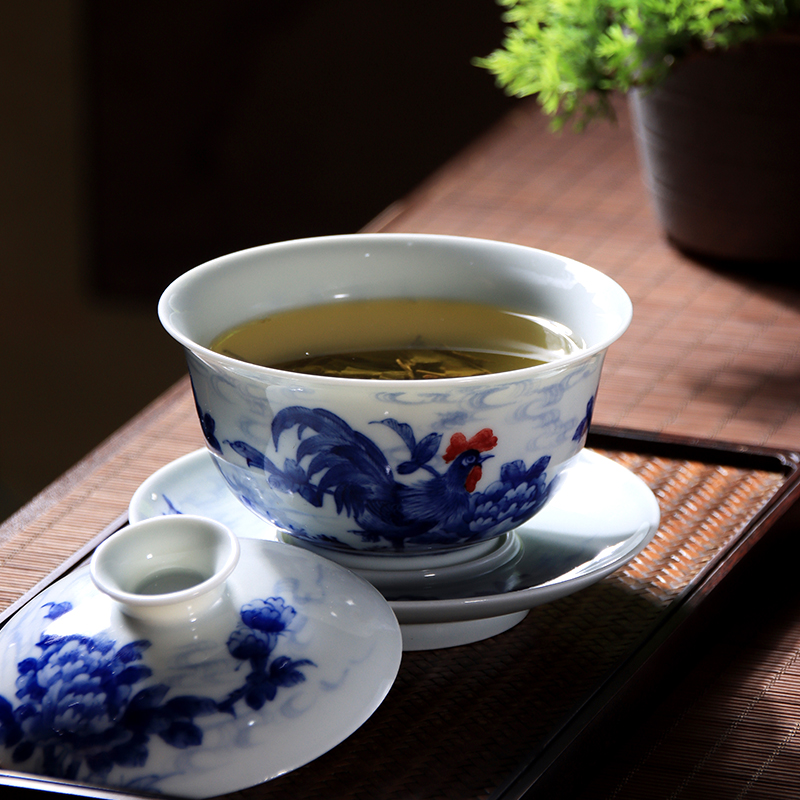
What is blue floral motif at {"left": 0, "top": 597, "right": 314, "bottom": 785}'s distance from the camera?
388 millimetres

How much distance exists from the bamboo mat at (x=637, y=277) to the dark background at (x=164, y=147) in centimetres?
110

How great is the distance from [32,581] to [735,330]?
542 millimetres

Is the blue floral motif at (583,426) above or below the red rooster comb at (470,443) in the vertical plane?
below

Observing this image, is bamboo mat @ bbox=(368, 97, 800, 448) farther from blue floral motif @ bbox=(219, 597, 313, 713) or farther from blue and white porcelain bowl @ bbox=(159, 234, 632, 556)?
blue floral motif @ bbox=(219, 597, 313, 713)

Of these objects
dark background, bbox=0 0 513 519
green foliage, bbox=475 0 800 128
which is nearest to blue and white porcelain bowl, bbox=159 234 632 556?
green foliage, bbox=475 0 800 128

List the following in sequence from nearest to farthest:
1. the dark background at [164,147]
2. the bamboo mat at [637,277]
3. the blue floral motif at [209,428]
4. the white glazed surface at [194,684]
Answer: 1. the white glazed surface at [194,684]
2. the blue floral motif at [209,428]
3. the bamboo mat at [637,277]
4. the dark background at [164,147]

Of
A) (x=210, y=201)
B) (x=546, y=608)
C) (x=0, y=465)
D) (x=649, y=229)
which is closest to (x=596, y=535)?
(x=546, y=608)

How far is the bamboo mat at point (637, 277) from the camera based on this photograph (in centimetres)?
76

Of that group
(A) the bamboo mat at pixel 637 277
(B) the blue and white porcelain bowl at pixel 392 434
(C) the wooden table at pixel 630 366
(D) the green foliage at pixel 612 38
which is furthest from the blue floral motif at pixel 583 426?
(D) the green foliage at pixel 612 38

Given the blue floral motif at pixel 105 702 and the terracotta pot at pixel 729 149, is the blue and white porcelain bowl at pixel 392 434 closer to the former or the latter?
the blue floral motif at pixel 105 702

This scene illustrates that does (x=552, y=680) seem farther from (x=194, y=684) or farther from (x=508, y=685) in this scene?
(x=194, y=684)

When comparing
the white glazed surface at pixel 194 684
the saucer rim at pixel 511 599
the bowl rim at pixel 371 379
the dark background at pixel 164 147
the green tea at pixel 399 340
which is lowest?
the dark background at pixel 164 147

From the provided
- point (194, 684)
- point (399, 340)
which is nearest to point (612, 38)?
point (399, 340)

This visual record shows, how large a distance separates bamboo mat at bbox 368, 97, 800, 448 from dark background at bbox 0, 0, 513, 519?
1.10 metres
